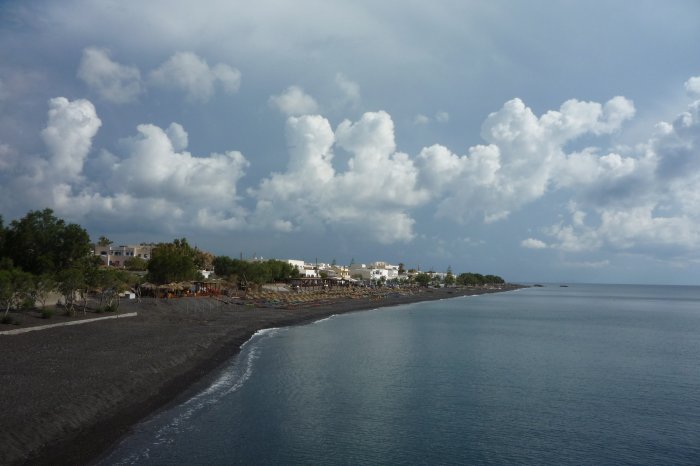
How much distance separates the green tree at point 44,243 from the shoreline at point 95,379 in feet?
33.6

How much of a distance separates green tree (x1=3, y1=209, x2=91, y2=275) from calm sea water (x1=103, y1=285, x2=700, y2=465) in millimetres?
20547

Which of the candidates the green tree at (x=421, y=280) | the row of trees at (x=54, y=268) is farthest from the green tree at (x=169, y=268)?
the green tree at (x=421, y=280)

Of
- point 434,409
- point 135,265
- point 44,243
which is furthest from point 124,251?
point 434,409

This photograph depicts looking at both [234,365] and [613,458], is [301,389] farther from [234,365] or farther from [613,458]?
[613,458]

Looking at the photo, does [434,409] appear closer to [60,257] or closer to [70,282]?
[70,282]

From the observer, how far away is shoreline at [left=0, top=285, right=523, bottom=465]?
50.1ft

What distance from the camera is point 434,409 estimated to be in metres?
21.5

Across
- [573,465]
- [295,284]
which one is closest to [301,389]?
[573,465]

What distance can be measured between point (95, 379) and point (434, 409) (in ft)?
45.6

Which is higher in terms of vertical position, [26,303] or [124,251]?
[124,251]

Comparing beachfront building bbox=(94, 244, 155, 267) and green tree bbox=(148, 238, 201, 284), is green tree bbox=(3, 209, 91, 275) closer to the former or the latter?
green tree bbox=(148, 238, 201, 284)

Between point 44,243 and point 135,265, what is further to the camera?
point 135,265

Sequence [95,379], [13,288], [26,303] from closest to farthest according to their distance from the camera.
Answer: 1. [95,379]
2. [13,288]
3. [26,303]

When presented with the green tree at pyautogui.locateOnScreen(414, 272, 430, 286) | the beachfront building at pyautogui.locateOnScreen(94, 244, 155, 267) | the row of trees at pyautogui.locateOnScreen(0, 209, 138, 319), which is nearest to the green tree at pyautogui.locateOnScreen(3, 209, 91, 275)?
the row of trees at pyautogui.locateOnScreen(0, 209, 138, 319)
